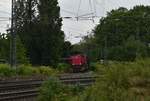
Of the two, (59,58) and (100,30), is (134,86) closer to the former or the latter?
(59,58)

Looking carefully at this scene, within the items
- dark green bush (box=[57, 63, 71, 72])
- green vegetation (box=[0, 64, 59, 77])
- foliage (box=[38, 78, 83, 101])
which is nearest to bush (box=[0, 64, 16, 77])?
green vegetation (box=[0, 64, 59, 77])

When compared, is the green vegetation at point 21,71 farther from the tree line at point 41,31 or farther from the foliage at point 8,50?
the tree line at point 41,31

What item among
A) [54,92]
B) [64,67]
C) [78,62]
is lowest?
[54,92]

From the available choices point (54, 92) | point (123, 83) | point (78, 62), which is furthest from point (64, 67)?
point (123, 83)

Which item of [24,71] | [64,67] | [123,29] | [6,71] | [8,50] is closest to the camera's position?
[6,71]

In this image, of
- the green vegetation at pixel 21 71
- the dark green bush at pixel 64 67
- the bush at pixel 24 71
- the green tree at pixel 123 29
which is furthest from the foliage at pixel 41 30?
the green tree at pixel 123 29

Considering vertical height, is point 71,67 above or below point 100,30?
below

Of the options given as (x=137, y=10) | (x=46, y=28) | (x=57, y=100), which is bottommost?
(x=57, y=100)

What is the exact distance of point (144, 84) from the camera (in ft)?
39.8

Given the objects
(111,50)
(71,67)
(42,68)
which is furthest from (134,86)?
(111,50)

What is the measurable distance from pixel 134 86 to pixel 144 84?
230 mm

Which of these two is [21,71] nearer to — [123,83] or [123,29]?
[123,83]

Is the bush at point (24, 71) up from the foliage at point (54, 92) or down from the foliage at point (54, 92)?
up

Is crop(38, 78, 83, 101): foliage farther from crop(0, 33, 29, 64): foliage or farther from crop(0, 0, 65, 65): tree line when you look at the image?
crop(0, 0, 65, 65): tree line
